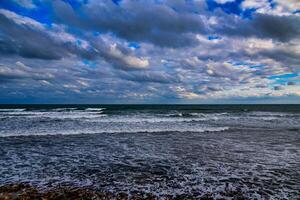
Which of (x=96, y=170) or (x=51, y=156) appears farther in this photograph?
(x=51, y=156)

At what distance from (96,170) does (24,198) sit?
257cm

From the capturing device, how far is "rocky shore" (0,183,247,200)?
16.8 feet

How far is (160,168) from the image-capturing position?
7621 mm

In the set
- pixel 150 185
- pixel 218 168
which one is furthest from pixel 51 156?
pixel 218 168

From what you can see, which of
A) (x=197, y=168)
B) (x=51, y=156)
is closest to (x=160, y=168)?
(x=197, y=168)

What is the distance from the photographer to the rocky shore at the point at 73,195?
5.13 m

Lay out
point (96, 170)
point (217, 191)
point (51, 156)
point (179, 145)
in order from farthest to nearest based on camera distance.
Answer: point (179, 145)
point (51, 156)
point (96, 170)
point (217, 191)

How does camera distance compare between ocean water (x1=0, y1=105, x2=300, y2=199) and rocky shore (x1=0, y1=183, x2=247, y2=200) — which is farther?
ocean water (x1=0, y1=105, x2=300, y2=199)

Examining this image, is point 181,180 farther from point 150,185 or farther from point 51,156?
point 51,156

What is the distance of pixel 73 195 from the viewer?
529cm

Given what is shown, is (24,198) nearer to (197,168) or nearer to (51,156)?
(51,156)

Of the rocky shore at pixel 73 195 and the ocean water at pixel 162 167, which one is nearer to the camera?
the rocky shore at pixel 73 195

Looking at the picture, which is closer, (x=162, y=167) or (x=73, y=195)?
(x=73, y=195)

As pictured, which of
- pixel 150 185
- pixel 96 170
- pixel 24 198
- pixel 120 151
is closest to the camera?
pixel 24 198
